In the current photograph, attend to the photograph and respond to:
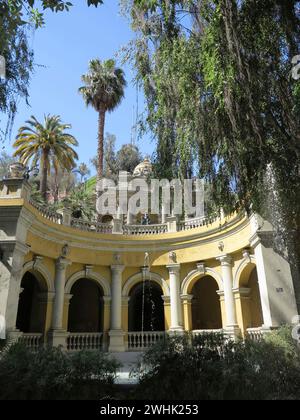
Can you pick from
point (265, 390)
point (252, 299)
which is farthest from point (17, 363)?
point (252, 299)

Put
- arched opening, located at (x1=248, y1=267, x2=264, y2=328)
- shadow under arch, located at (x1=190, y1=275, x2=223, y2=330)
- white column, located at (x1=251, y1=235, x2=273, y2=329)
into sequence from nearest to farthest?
white column, located at (x1=251, y1=235, x2=273, y2=329) < arched opening, located at (x1=248, y1=267, x2=264, y2=328) < shadow under arch, located at (x1=190, y1=275, x2=223, y2=330)

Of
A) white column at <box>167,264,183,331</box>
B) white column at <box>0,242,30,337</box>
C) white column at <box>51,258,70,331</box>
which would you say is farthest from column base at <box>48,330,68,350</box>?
white column at <box>167,264,183,331</box>

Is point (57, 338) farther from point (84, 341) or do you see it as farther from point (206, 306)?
point (206, 306)

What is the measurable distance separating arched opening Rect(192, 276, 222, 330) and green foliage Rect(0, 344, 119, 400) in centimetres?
1307

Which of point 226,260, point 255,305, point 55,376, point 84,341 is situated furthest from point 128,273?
point 55,376

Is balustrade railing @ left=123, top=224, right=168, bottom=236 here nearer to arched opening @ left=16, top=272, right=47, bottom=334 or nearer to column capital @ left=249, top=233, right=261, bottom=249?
arched opening @ left=16, top=272, right=47, bottom=334

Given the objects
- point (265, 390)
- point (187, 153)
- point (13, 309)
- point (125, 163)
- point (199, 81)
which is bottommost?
point (265, 390)

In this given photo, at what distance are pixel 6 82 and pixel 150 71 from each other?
3.34m

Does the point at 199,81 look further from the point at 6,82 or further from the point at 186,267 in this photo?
the point at 186,267

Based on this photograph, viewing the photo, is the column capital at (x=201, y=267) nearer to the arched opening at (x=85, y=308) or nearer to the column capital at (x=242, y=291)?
the column capital at (x=242, y=291)

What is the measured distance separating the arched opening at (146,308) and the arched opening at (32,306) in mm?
5332

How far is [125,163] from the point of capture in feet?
125

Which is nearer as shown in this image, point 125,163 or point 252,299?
point 252,299

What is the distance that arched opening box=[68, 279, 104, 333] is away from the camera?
19.6m
